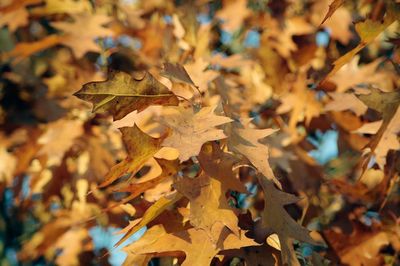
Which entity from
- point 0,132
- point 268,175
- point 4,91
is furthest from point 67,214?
point 268,175

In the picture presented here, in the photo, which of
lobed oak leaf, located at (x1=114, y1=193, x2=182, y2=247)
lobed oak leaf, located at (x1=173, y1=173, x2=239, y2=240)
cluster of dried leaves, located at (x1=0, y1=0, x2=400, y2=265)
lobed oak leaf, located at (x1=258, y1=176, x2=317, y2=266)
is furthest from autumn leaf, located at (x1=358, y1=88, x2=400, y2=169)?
lobed oak leaf, located at (x1=114, y1=193, x2=182, y2=247)

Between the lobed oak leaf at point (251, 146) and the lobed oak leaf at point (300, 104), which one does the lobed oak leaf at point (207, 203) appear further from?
the lobed oak leaf at point (300, 104)

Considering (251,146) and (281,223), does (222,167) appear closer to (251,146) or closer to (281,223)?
(251,146)

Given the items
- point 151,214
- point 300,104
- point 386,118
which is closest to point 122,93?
point 151,214

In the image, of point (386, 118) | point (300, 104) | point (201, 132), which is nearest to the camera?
point (201, 132)

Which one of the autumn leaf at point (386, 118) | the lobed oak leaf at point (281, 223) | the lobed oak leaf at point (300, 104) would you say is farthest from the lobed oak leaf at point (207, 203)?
the lobed oak leaf at point (300, 104)

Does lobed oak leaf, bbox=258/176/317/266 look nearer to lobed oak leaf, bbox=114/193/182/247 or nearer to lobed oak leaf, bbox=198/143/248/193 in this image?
lobed oak leaf, bbox=198/143/248/193
